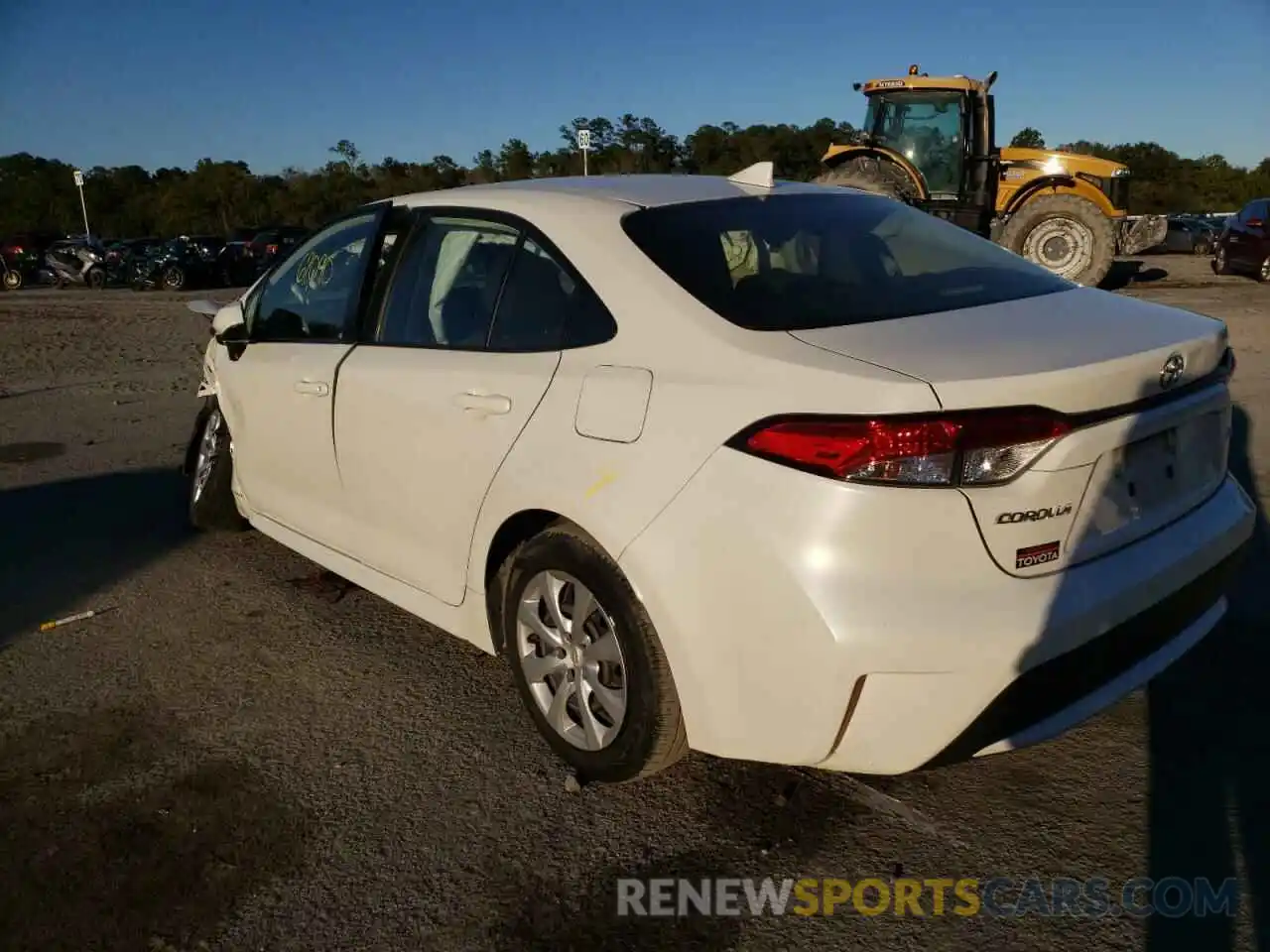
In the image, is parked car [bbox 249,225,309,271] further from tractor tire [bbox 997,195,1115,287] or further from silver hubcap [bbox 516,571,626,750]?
silver hubcap [bbox 516,571,626,750]

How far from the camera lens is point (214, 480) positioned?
16.2 ft

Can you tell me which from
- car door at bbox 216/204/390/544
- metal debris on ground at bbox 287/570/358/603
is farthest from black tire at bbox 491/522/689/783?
metal debris on ground at bbox 287/570/358/603

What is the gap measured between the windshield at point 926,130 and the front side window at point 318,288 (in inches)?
472

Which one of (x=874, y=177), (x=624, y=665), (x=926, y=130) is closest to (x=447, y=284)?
(x=624, y=665)

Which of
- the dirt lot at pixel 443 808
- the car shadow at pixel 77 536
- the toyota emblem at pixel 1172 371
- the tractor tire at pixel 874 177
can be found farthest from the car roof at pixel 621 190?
the tractor tire at pixel 874 177

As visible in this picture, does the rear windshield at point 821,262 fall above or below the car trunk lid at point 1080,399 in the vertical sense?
Answer: above

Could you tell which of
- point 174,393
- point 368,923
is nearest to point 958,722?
point 368,923

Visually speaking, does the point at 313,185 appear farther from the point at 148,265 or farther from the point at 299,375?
the point at 299,375

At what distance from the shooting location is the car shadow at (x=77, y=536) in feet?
14.5

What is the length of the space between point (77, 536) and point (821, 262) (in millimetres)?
4181

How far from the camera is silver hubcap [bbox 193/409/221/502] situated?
498 centimetres

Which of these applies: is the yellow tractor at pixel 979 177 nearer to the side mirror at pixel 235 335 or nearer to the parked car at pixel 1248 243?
the parked car at pixel 1248 243

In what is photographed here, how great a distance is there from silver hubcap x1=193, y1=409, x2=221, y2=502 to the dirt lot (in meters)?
0.91

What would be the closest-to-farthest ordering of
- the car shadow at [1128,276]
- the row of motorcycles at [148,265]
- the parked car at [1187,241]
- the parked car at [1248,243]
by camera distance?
1. the car shadow at [1128,276]
2. the parked car at [1248,243]
3. the row of motorcycles at [148,265]
4. the parked car at [1187,241]
